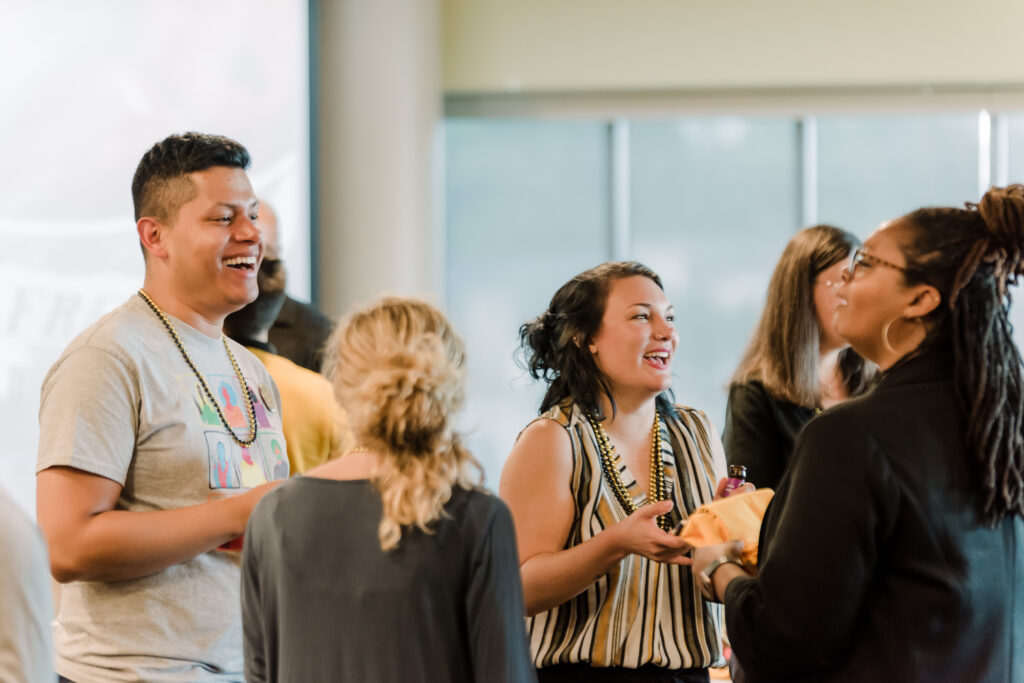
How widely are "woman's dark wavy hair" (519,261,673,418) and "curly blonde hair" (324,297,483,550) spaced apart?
2.20 ft

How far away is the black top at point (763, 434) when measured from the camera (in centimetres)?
246

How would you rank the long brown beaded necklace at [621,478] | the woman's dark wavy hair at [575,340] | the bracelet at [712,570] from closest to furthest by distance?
1. the bracelet at [712,570]
2. the long brown beaded necklace at [621,478]
3. the woman's dark wavy hair at [575,340]

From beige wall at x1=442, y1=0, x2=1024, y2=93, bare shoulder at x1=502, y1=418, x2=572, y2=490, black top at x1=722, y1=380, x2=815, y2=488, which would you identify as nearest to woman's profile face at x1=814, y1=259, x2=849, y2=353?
black top at x1=722, y1=380, x2=815, y2=488

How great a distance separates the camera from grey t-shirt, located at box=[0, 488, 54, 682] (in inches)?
36.4

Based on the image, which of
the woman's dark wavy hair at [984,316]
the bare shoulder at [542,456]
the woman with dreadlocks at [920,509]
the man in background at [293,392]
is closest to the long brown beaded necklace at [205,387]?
the bare shoulder at [542,456]

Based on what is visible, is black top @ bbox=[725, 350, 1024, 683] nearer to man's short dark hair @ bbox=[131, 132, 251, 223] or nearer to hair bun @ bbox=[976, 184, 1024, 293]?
hair bun @ bbox=[976, 184, 1024, 293]

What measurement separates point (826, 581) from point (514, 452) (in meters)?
0.75

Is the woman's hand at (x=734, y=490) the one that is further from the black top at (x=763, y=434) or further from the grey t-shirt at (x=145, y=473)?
the grey t-shirt at (x=145, y=473)

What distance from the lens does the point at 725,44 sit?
532 centimetres

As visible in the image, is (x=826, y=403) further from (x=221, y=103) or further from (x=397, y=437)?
(x=221, y=103)

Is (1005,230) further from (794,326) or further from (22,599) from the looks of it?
(22,599)

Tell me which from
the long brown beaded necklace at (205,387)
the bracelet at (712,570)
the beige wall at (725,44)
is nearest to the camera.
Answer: the bracelet at (712,570)

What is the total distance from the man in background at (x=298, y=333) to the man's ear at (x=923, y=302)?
6.21ft

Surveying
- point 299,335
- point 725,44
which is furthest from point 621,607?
point 725,44
